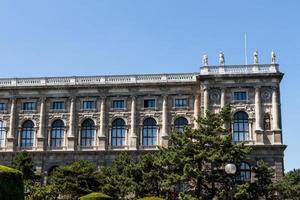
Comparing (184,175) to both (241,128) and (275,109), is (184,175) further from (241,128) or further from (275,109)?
(275,109)

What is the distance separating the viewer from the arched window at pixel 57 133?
221 ft

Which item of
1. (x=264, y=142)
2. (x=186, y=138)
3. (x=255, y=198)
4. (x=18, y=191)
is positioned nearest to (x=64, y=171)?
(x=186, y=138)

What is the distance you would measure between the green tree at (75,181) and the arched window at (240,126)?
1794 centimetres

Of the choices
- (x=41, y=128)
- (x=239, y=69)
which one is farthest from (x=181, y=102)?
(x=41, y=128)

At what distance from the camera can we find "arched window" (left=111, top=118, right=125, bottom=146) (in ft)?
218

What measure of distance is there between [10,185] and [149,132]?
4296 centimetres

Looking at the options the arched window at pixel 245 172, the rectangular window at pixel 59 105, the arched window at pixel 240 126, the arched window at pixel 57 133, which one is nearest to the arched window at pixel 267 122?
the arched window at pixel 240 126

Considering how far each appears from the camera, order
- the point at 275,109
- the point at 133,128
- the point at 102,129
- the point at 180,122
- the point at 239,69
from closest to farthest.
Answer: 1. the point at 275,109
2. the point at 239,69
3. the point at 180,122
4. the point at 133,128
5. the point at 102,129

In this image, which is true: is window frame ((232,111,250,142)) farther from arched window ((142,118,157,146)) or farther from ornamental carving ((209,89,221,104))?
arched window ((142,118,157,146))

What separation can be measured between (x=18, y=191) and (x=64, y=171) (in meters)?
30.0

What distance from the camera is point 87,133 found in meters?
67.2

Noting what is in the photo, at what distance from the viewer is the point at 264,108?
63125 millimetres

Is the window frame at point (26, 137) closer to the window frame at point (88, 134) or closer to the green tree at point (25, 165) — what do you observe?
the window frame at point (88, 134)

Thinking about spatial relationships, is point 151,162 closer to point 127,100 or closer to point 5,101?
point 127,100
